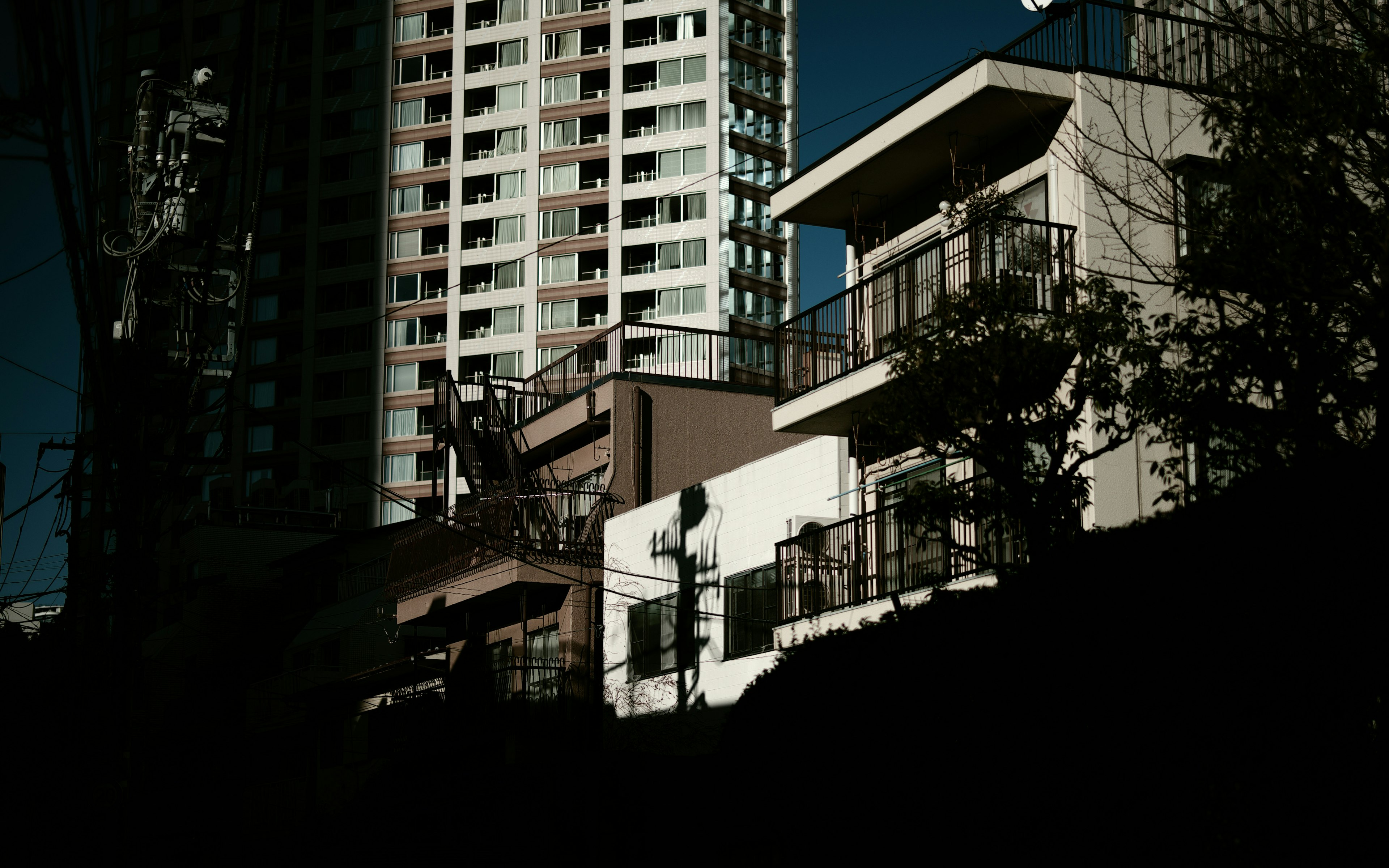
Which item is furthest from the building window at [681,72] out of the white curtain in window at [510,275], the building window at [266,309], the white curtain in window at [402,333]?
the building window at [266,309]

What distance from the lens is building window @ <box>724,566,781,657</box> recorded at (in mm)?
20078

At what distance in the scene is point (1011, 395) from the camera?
1196 centimetres

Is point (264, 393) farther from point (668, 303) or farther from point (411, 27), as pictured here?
point (668, 303)

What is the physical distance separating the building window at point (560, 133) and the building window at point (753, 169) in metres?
8.79

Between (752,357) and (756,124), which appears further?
(756,124)

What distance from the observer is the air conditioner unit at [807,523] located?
19.0 metres

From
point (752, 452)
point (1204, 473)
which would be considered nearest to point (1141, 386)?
point (1204, 473)

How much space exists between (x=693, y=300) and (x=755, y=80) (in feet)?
44.7

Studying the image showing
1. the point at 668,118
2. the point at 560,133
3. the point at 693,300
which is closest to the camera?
the point at 693,300

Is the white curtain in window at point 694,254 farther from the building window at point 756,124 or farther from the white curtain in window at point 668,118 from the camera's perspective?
the building window at point 756,124

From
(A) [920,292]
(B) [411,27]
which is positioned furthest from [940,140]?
(B) [411,27]

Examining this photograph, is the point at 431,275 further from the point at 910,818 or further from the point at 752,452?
the point at 910,818

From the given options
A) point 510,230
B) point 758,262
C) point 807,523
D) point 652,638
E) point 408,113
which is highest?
point 408,113

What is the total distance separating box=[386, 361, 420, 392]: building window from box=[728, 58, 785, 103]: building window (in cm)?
2276
